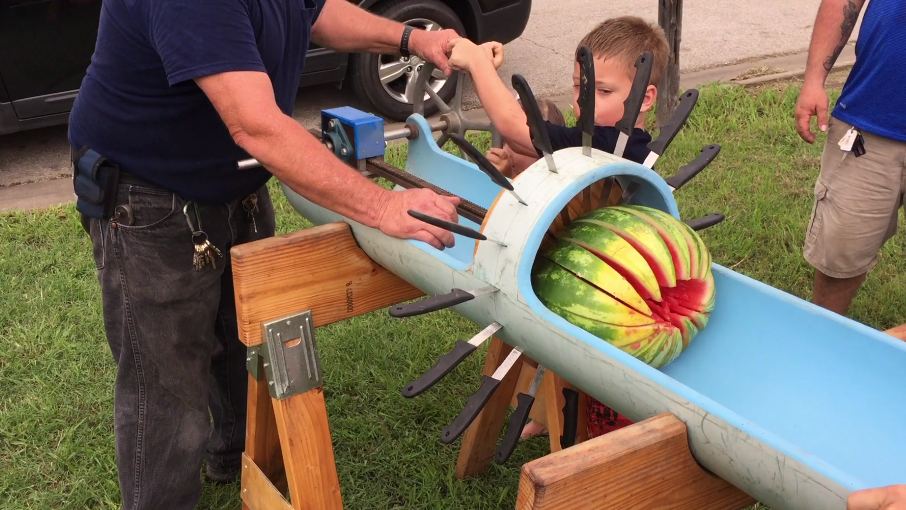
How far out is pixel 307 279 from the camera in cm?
205

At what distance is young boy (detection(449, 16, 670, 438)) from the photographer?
7.43 ft

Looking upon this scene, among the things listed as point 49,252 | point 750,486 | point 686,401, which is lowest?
point 49,252

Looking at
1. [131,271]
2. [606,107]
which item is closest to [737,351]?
[606,107]

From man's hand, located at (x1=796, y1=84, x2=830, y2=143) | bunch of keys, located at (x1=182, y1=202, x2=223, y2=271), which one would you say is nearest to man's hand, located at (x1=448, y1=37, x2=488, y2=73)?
bunch of keys, located at (x1=182, y1=202, x2=223, y2=271)

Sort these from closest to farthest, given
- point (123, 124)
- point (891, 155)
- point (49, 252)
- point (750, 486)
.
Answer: point (750, 486) → point (123, 124) → point (891, 155) → point (49, 252)

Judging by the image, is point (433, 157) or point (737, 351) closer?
point (737, 351)

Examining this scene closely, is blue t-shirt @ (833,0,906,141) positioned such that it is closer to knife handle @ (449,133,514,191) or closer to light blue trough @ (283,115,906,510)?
light blue trough @ (283,115,906,510)

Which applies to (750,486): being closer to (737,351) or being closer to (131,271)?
(737,351)

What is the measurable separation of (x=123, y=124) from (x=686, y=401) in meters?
1.49

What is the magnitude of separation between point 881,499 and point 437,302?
0.82 m

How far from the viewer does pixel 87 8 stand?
476 cm

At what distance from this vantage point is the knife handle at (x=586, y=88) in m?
1.63

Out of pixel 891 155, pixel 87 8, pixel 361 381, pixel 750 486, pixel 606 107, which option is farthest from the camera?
pixel 87 8

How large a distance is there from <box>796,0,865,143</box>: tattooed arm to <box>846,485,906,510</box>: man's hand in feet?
6.97
